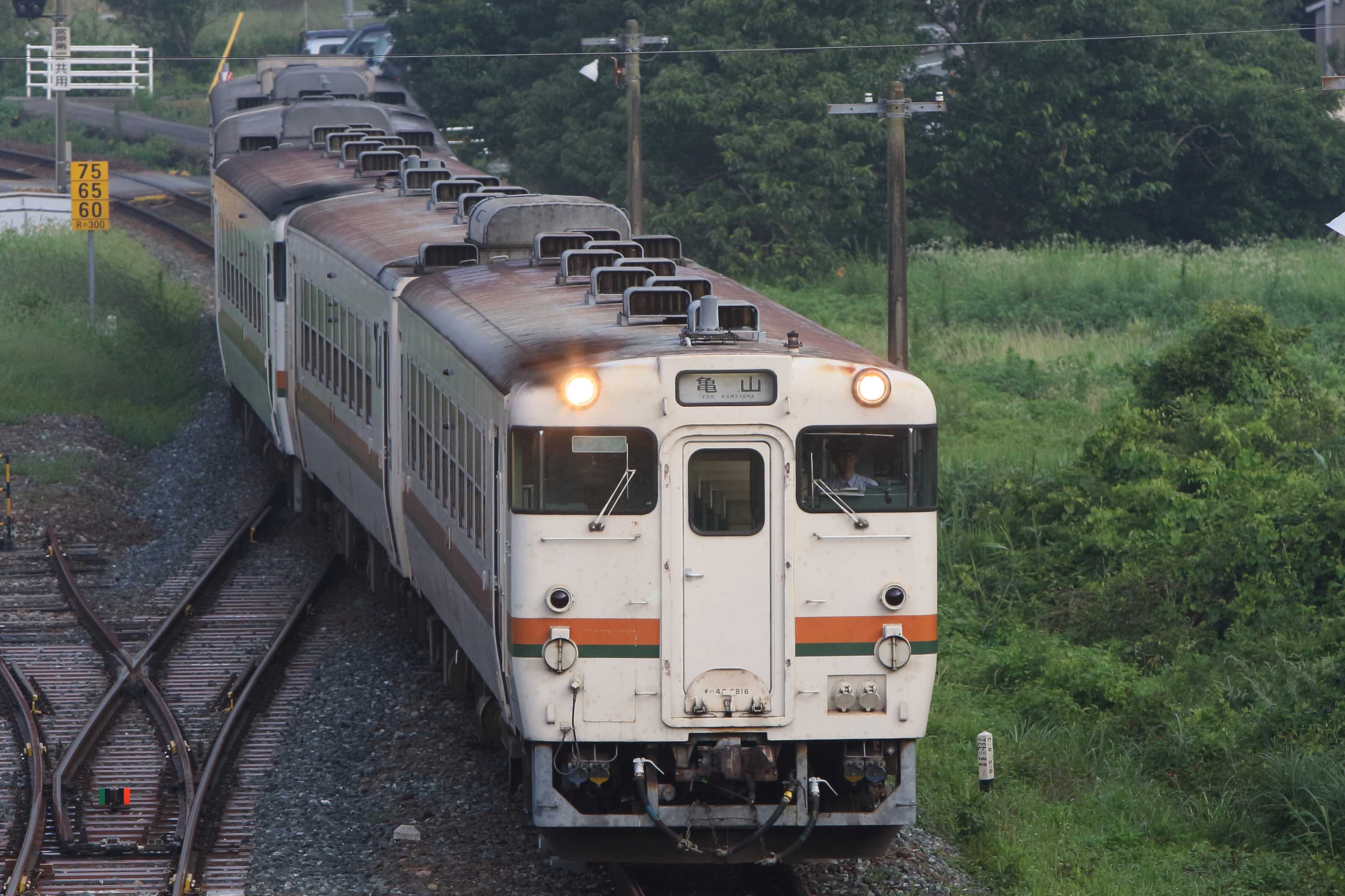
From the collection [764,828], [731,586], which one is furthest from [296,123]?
[764,828]

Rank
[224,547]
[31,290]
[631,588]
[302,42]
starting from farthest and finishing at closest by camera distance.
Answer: [302,42]
[31,290]
[224,547]
[631,588]

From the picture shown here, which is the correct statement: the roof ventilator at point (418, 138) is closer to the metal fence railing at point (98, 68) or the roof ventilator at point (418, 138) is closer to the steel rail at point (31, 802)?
the steel rail at point (31, 802)

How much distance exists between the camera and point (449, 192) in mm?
15414

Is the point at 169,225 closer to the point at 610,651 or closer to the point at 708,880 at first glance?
the point at 708,880

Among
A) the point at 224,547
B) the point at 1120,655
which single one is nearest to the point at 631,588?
the point at 1120,655

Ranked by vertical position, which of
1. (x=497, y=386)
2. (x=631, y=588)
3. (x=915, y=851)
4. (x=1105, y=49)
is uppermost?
(x=1105, y=49)

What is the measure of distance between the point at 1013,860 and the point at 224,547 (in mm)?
9568

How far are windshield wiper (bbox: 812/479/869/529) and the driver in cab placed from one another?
2cm

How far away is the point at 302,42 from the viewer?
50094mm

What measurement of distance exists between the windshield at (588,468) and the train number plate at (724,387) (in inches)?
10.2

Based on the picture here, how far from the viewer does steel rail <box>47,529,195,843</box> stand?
1093cm

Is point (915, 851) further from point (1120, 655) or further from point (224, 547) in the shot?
point (224, 547)

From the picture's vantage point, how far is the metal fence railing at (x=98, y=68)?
112 feet

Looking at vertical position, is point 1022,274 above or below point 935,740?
above
